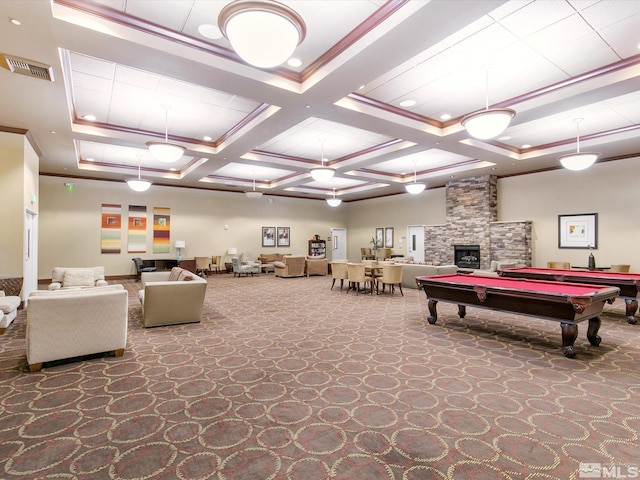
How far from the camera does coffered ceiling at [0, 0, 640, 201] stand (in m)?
3.56

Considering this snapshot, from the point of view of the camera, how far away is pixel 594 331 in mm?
4469

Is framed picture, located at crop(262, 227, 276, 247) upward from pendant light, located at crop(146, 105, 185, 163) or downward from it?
downward

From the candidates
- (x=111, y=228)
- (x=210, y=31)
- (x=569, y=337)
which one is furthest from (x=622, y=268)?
(x=111, y=228)

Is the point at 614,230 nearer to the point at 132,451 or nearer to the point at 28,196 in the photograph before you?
the point at 132,451

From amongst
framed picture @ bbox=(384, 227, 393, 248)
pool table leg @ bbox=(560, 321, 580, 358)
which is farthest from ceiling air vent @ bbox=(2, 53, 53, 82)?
framed picture @ bbox=(384, 227, 393, 248)

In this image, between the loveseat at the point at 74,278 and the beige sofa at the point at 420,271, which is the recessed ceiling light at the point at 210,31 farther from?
the beige sofa at the point at 420,271

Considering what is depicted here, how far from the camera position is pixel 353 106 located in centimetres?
564

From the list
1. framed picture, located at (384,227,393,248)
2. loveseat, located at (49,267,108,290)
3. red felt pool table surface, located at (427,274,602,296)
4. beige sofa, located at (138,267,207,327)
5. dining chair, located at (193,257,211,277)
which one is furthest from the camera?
framed picture, located at (384,227,393,248)

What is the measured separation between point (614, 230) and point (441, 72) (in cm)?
763

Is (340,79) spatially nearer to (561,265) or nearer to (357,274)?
(357,274)

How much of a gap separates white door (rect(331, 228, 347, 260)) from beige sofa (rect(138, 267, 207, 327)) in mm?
12754

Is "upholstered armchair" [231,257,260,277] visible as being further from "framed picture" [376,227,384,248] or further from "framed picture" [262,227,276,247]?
"framed picture" [376,227,384,248]

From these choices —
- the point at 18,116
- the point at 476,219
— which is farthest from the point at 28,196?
the point at 476,219

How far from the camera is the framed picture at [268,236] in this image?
15.8 meters
